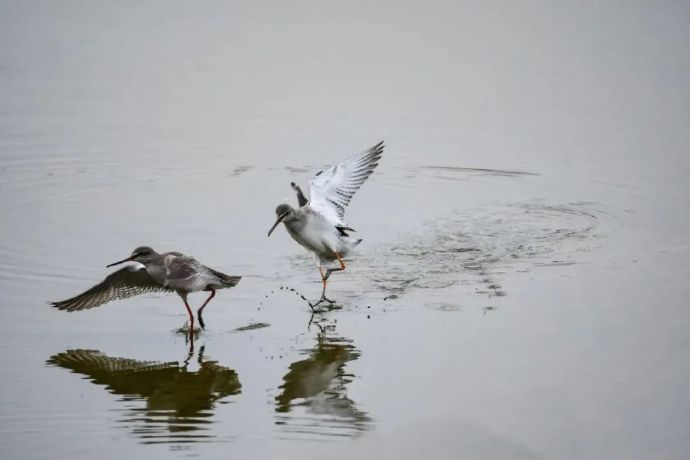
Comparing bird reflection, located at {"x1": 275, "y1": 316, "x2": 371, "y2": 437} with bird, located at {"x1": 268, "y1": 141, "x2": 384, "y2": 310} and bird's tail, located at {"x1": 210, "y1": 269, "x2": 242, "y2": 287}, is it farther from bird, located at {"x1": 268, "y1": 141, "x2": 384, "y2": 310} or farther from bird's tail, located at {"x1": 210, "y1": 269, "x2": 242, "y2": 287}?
bird, located at {"x1": 268, "y1": 141, "x2": 384, "y2": 310}

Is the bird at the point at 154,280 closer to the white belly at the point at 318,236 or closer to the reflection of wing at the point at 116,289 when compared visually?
the reflection of wing at the point at 116,289

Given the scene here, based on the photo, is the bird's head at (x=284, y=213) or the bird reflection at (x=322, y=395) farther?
the bird's head at (x=284, y=213)

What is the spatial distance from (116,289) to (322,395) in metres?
2.57

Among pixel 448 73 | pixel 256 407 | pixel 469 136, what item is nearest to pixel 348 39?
pixel 448 73

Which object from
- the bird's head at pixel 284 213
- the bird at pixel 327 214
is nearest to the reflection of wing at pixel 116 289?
the bird at pixel 327 214

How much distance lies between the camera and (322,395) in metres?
8.27

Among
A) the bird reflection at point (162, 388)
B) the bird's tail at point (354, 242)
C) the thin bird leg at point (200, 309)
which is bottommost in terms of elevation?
the bird reflection at point (162, 388)

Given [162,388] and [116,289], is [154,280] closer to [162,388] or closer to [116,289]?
[116,289]

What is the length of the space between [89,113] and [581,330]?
9.27 m

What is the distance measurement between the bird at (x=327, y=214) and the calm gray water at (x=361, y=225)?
0.92 feet

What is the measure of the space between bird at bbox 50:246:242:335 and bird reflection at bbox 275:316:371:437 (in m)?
1.13

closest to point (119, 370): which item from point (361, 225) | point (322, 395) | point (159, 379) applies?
point (159, 379)

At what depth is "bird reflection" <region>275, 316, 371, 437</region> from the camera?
7684 mm

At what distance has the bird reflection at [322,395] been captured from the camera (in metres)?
7.68
